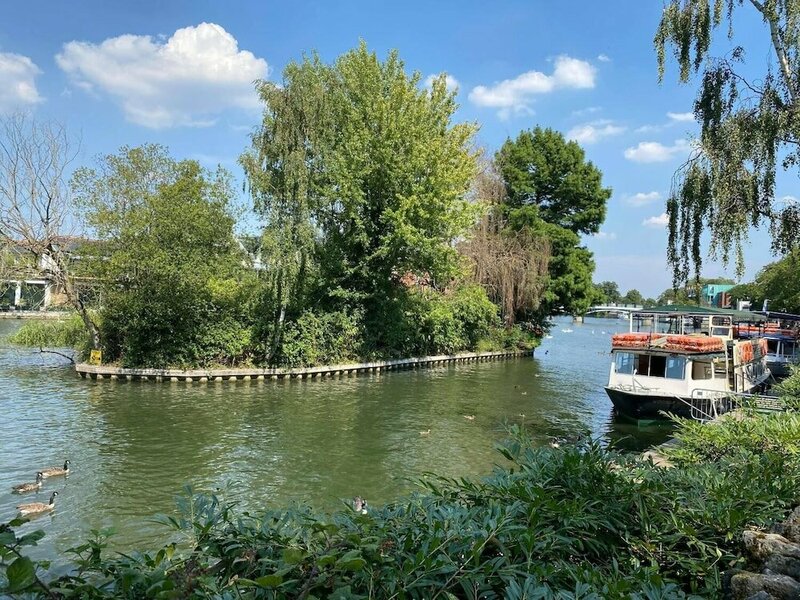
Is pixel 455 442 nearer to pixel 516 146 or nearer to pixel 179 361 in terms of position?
pixel 179 361

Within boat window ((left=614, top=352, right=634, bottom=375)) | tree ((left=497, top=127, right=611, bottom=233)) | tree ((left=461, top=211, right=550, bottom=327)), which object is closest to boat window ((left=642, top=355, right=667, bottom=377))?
boat window ((left=614, top=352, right=634, bottom=375))

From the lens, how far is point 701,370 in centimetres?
1683

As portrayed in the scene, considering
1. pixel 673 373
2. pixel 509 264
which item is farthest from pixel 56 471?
pixel 509 264

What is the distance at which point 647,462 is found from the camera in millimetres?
4398

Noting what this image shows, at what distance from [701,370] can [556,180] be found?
24.5 meters

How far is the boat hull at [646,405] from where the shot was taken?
15.6 meters

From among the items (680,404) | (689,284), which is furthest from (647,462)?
(680,404)

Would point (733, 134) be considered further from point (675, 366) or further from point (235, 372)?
point (235, 372)

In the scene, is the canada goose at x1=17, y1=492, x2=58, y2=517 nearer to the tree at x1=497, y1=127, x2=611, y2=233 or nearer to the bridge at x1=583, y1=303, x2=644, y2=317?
the bridge at x1=583, y1=303, x2=644, y2=317

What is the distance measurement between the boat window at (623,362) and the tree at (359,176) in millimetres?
9765

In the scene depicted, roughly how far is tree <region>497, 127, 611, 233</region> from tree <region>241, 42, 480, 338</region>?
1243cm

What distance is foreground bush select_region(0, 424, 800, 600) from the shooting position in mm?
2113

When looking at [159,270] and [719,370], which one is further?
[159,270]

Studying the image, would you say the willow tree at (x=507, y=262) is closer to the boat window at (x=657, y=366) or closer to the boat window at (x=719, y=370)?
the boat window at (x=657, y=366)
